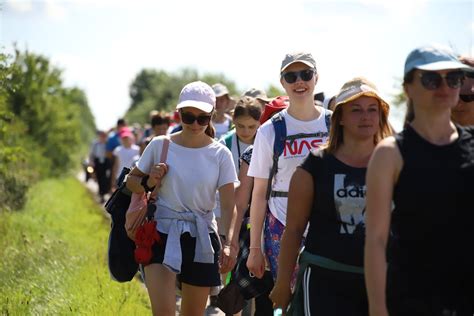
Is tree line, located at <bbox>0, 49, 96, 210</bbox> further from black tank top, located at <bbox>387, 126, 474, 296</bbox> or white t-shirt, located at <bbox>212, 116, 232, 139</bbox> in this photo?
black tank top, located at <bbox>387, 126, 474, 296</bbox>

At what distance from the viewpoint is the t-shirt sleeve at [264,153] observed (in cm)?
701

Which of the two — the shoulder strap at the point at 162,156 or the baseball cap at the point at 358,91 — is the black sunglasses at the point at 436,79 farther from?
the shoulder strap at the point at 162,156

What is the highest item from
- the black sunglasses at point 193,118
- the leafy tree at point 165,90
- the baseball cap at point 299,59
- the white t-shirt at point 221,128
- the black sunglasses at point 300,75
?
the baseball cap at point 299,59

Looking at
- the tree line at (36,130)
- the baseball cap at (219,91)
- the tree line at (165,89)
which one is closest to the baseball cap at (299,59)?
the baseball cap at (219,91)

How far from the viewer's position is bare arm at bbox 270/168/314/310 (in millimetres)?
5418

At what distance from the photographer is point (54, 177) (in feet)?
130

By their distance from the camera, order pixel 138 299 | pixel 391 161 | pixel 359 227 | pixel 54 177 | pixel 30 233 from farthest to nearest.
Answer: pixel 54 177, pixel 30 233, pixel 138 299, pixel 359 227, pixel 391 161

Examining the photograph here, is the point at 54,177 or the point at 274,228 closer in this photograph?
the point at 274,228

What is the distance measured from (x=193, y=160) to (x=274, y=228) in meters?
0.76

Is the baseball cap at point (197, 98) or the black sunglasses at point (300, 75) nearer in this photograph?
the black sunglasses at point (300, 75)

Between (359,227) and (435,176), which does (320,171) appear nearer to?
(359,227)

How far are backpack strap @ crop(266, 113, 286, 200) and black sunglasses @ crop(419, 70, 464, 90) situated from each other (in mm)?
2505

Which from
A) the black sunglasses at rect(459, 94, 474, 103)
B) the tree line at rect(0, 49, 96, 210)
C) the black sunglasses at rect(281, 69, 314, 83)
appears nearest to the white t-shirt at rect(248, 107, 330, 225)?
the black sunglasses at rect(281, 69, 314, 83)

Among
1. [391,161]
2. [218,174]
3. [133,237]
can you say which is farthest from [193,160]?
[391,161]
